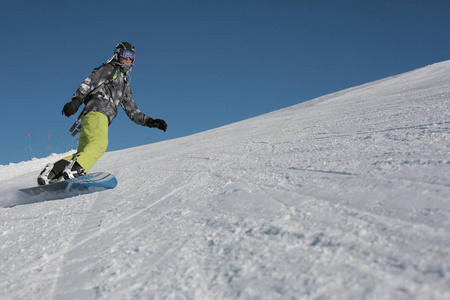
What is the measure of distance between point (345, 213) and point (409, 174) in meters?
0.69

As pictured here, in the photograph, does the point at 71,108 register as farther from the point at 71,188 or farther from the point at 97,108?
the point at 71,188

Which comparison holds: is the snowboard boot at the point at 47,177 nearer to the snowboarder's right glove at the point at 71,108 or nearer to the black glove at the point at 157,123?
the snowboarder's right glove at the point at 71,108

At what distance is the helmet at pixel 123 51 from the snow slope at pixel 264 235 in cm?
217

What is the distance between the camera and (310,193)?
76.6 inches

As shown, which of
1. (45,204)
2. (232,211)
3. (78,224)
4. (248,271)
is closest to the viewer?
(248,271)

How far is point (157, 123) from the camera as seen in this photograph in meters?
4.89

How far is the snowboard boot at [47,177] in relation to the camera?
3634 mm

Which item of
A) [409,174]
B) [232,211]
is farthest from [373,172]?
[232,211]

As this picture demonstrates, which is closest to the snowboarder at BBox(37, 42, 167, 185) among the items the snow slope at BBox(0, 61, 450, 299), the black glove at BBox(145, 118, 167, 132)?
the black glove at BBox(145, 118, 167, 132)

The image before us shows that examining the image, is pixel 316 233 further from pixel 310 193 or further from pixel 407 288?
pixel 310 193

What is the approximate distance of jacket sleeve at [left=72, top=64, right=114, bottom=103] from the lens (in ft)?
12.7

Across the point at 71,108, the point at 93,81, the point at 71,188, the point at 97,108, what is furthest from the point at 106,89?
the point at 71,188

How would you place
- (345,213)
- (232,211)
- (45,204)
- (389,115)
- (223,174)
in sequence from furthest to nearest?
(389,115), (45,204), (223,174), (232,211), (345,213)

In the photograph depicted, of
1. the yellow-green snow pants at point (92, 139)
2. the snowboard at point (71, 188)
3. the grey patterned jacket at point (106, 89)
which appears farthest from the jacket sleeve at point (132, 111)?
the snowboard at point (71, 188)
